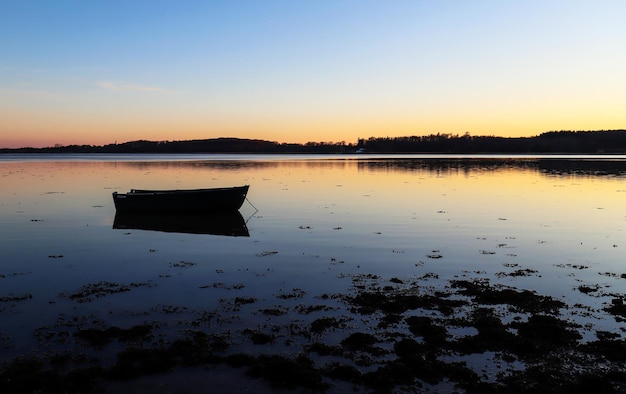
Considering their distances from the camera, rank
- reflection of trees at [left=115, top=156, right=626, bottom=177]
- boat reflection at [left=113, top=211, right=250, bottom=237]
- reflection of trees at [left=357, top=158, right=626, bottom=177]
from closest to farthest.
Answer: boat reflection at [left=113, top=211, right=250, bottom=237]
reflection of trees at [left=357, top=158, right=626, bottom=177]
reflection of trees at [left=115, top=156, right=626, bottom=177]

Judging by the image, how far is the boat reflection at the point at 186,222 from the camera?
70.3ft

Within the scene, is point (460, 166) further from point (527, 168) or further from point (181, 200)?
point (181, 200)

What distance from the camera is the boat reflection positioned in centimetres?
2144

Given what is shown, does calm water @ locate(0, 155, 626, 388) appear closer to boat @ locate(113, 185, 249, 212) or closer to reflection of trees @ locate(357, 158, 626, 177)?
boat @ locate(113, 185, 249, 212)

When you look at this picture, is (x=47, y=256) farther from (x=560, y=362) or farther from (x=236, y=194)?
(x=560, y=362)

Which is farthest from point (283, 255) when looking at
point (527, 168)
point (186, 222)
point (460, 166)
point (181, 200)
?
point (460, 166)

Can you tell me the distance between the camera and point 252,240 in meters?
18.5

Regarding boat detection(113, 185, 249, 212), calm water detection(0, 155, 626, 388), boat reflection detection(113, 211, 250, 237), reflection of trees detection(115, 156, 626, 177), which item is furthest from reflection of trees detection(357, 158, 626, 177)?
boat reflection detection(113, 211, 250, 237)

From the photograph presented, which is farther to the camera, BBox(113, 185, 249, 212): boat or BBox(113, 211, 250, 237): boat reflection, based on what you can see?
BBox(113, 185, 249, 212): boat

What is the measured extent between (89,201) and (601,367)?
31.8m

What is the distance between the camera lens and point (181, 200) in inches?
1019

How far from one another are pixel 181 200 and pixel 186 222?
206cm

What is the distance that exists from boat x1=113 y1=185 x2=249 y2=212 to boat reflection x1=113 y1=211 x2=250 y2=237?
0.34 meters

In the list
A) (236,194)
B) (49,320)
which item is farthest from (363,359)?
(236,194)
